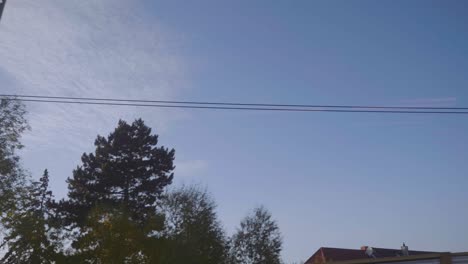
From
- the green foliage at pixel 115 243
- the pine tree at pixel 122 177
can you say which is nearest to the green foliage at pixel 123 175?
the pine tree at pixel 122 177

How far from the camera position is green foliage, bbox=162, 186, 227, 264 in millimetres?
30586

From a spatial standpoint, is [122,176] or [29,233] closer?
[29,233]

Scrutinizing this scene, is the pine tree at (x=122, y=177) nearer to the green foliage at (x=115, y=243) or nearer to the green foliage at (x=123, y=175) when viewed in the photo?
the green foliage at (x=123, y=175)

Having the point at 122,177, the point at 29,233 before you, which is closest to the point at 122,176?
the point at 122,177

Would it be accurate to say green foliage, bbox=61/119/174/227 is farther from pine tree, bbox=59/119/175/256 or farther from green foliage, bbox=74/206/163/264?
green foliage, bbox=74/206/163/264

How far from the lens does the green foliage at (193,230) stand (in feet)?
100

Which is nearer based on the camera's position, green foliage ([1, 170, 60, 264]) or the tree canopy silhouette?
green foliage ([1, 170, 60, 264])

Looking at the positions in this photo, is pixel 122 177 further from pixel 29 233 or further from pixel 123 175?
pixel 29 233

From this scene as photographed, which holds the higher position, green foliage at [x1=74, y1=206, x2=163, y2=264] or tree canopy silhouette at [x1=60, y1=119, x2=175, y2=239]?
Answer: tree canopy silhouette at [x1=60, y1=119, x2=175, y2=239]

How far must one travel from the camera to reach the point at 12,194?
24.8m

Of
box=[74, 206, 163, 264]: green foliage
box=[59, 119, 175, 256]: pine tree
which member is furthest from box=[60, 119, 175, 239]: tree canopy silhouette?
box=[74, 206, 163, 264]: green foliage

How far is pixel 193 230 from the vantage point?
113 feet

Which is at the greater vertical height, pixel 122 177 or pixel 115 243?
pixel 122 177

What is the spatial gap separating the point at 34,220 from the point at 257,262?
2321cm
